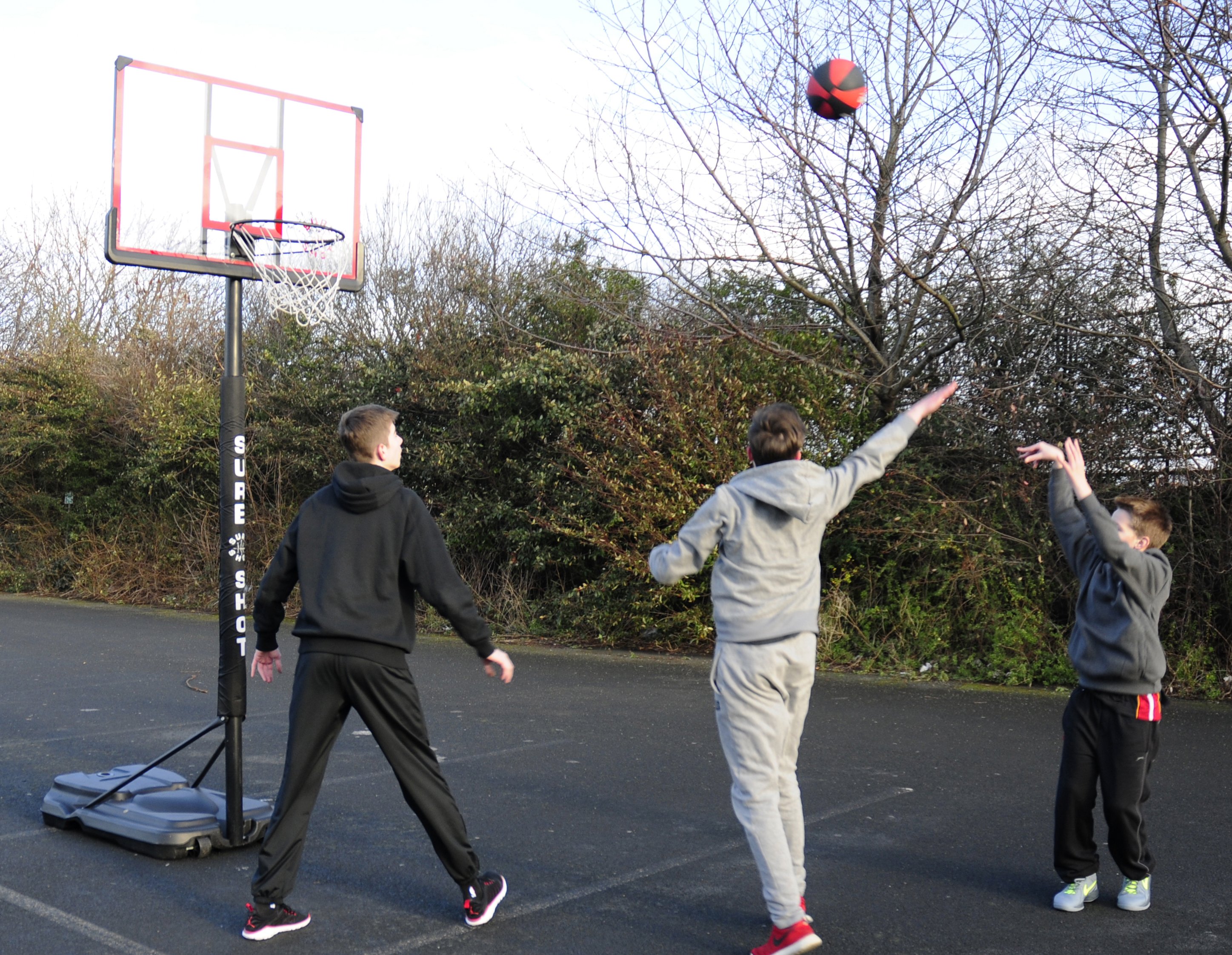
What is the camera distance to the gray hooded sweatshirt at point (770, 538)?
12.7ft

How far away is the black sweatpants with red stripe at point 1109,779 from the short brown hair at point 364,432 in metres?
2.81

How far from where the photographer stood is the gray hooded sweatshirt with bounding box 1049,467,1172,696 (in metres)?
4.22

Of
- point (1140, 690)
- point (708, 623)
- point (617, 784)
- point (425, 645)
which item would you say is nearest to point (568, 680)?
point (708, 623)

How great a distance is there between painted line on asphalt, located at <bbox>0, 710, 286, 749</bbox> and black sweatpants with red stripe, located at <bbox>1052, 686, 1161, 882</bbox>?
19.2 ft

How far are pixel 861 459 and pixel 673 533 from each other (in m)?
7.50

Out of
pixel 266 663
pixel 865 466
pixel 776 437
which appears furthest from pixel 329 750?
pixel 865 466

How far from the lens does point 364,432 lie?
166 inches

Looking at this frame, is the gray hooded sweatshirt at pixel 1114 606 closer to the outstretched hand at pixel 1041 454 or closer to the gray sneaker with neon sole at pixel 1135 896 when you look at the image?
the outstretched hand at pixel 1041 454

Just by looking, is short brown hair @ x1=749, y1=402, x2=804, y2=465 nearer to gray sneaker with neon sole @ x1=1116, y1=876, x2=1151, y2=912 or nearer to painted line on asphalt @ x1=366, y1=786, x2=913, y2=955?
painted line on asphalt @ x1=366, y1=786, x2=913, y2=955

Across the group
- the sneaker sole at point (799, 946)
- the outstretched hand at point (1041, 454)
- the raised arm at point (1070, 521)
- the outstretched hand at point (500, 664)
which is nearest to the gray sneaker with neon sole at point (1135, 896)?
the raised arm at point (1070, 521)

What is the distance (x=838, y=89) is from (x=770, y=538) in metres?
5.65

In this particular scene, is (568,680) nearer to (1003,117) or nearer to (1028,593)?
(1028,593)

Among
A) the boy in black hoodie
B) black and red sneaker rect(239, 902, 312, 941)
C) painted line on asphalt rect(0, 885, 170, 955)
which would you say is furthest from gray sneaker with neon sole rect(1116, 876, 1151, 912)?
painted line on asphalt rect(0, 885, 170, 955)

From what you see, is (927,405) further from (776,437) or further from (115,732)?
(115,732)
